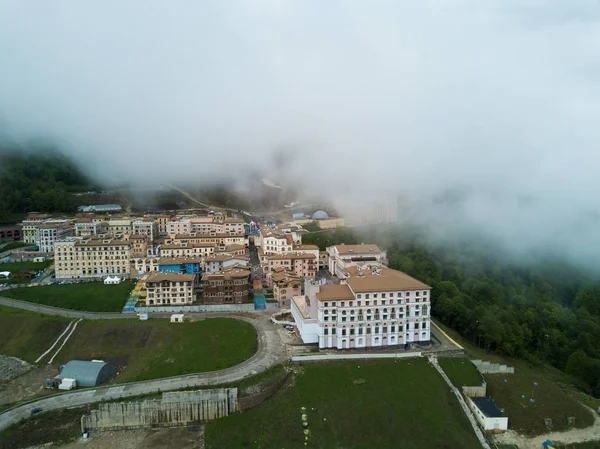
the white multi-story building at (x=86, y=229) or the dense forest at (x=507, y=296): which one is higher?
the white multi-story building at (x=86, y=229)

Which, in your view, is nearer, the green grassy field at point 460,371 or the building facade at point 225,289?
the green grassy field at point 460,371

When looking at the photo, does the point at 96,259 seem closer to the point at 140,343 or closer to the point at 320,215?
the point at 140,343

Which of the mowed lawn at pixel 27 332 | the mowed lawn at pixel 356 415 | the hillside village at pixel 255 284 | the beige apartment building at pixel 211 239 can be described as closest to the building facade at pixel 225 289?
the hillside village at pixel 255 284

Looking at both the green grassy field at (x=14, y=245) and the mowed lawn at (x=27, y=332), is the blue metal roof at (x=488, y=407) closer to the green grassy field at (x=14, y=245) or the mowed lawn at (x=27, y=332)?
the mowed lawn at (x=27, y=332)

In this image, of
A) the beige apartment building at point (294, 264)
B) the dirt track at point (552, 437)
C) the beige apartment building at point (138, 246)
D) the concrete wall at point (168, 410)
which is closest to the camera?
the dirt track at point (552, 437)

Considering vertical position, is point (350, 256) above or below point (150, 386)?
above

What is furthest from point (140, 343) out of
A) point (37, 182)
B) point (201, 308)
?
point (37, 182)
